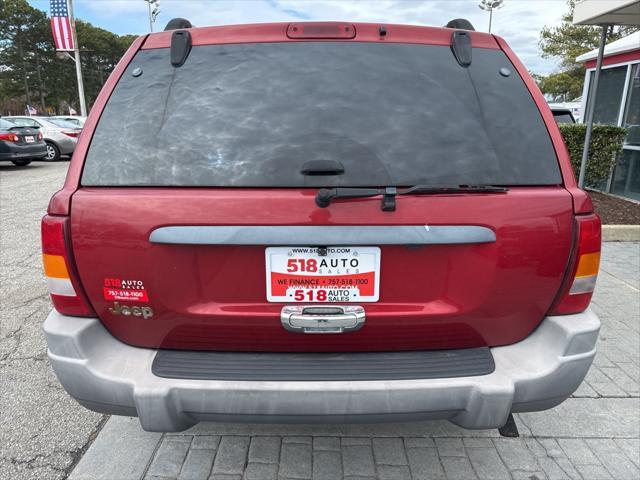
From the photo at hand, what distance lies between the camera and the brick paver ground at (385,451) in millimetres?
2191

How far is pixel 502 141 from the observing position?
1777 mm

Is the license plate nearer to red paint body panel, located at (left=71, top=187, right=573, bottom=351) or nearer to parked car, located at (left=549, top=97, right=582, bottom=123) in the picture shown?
red paint body panel, located at (left=71, top=187, right=573, bottom=351)

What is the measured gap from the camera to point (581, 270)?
1.75 m

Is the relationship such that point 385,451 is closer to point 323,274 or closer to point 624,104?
point 323,274

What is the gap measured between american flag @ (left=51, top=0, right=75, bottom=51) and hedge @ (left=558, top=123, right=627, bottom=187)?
78.3 feet

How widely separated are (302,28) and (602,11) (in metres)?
6.32

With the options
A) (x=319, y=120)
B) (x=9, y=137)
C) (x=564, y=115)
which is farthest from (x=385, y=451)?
(x=9, y=137)

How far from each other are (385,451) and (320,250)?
4.27ft

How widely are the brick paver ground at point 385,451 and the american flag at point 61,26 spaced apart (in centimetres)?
2581

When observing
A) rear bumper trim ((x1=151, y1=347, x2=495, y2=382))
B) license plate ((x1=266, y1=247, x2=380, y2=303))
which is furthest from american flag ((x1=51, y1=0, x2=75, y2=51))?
license plate ((x1=266, y1=247, x2=380, y2=303))

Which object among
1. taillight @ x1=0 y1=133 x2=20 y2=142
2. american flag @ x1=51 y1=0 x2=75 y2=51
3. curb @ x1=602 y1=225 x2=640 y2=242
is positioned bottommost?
curb @ x1=602 y1=225 x2=640 y2=242

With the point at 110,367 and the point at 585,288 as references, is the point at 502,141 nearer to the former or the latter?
the point at 585,288

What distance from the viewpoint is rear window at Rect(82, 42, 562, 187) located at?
170 centimetres

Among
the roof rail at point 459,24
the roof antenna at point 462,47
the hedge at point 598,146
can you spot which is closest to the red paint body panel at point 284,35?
the roof antenna at point 462,47
